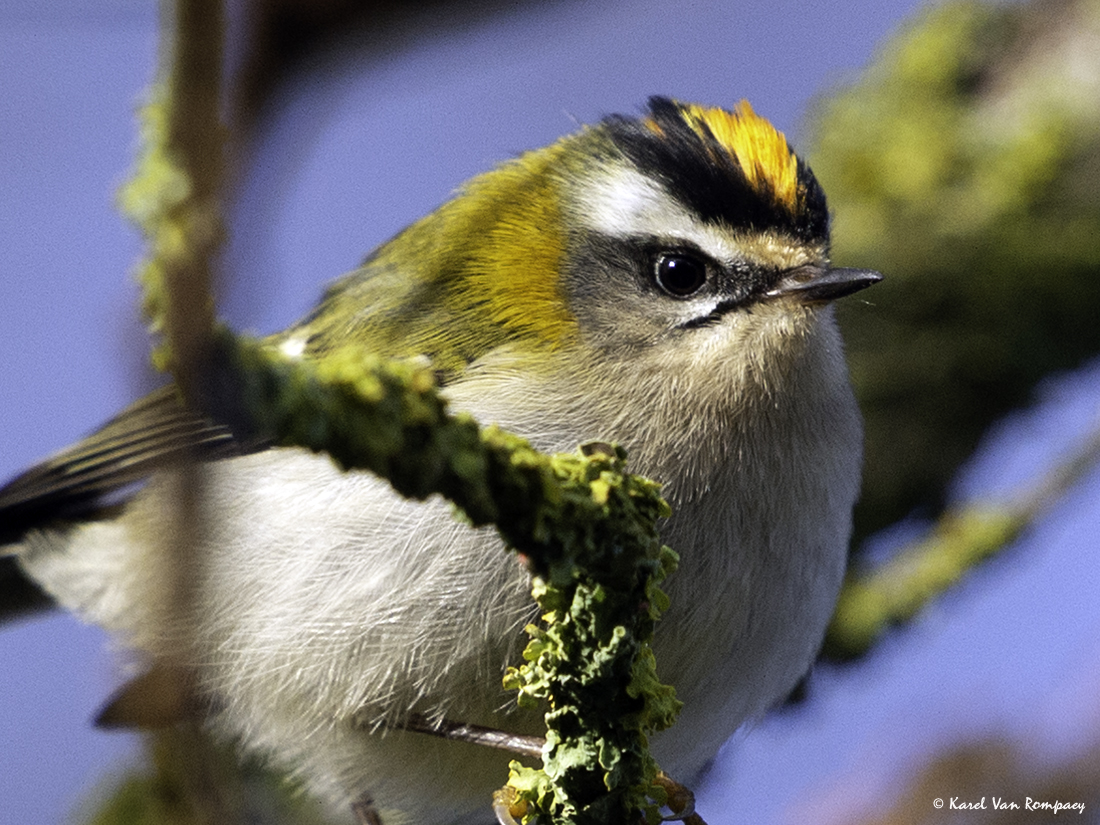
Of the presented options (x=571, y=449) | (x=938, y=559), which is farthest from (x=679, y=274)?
(x=938, y=559)

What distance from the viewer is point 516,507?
97cm

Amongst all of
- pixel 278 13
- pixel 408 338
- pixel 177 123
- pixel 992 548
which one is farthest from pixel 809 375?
pixel 177 123

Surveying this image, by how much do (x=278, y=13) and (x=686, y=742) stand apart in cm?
155

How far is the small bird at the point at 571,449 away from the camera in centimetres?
171

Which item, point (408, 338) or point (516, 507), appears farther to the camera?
point (408, 338)

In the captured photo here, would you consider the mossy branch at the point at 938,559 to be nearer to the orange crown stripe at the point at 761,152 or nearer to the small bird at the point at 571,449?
the small bird at the point at 571,449

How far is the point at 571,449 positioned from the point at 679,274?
0.38 m

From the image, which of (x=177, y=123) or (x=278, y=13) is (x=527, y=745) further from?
(x=177, y=123)

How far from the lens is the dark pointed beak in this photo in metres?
1.78

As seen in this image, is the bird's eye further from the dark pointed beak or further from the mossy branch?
the mossy branch

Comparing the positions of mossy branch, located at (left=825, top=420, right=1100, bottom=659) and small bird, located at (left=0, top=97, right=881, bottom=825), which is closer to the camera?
small bird, located at (left=0, top=97, right=881, bottom=825)

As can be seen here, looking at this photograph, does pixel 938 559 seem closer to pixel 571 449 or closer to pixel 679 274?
pixel 679 274

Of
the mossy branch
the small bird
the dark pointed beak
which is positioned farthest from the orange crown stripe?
the mossy branch

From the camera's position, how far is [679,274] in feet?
6.16
